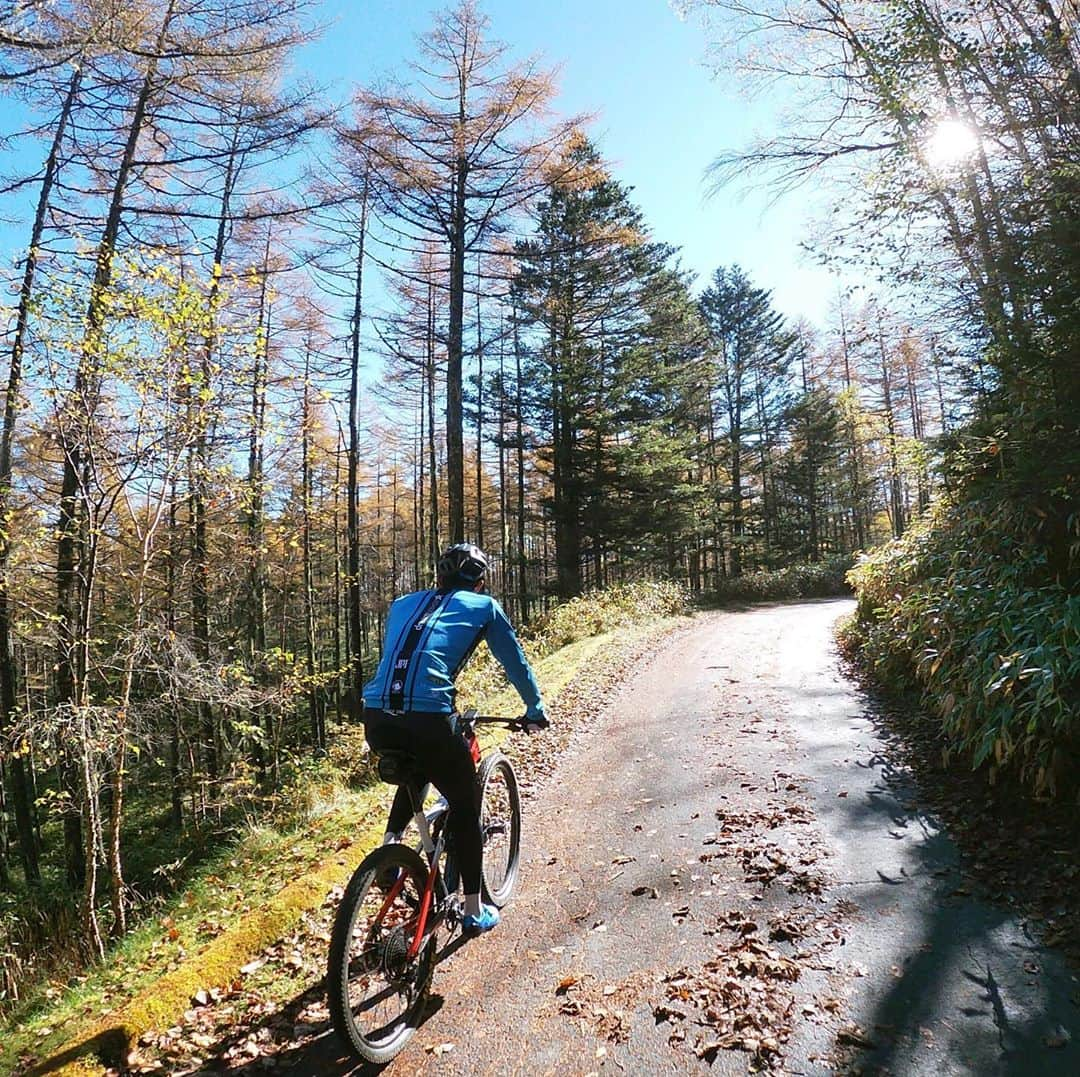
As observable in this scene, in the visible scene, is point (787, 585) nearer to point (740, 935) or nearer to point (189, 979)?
point (740, 935)

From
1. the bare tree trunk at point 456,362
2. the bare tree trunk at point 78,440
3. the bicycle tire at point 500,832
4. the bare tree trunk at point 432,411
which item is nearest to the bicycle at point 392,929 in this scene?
the bicycle tire at point 500,832

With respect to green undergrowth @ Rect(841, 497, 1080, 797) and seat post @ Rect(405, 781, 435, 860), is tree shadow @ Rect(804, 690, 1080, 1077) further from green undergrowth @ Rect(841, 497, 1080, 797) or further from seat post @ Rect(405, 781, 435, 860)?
seat post @ Rect(405, 781, 435, 860)

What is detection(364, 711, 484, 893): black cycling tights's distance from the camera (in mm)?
2850

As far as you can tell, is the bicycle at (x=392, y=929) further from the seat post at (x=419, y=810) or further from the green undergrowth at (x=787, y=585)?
the green undergrowth at (x=787, y=585)

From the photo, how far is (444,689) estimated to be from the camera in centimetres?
289

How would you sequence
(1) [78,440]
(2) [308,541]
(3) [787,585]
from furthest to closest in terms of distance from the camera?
(3) [787,585]
(2) [308,541]
(1) [78,440]

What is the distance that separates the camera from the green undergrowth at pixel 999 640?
4.02 m

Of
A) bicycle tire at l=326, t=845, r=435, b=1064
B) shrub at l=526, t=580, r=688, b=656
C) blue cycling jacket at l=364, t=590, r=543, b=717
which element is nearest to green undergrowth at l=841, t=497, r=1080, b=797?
blue cycling jacket at l=364, t=590, r=543, b=717

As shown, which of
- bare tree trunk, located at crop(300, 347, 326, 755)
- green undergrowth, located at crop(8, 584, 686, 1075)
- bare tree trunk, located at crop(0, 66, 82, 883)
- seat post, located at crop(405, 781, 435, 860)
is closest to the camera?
green undergrowth, located at crop(8, 584, 686, 1075)

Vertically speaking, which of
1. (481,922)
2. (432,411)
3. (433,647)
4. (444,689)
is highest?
(432,411)

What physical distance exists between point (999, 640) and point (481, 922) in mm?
4468

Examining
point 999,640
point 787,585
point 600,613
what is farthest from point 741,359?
point 999,640

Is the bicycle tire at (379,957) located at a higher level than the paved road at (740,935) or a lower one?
higher

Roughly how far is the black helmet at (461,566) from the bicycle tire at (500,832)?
4.12ft
